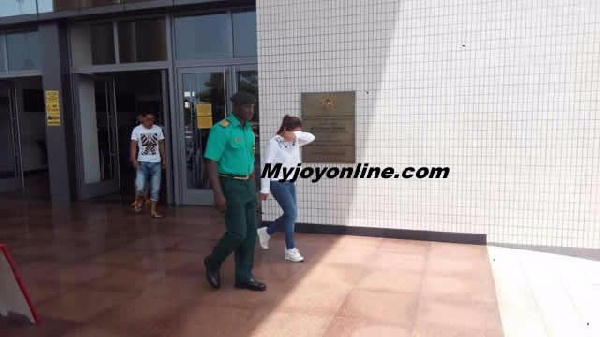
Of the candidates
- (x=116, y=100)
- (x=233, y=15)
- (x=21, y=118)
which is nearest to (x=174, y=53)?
(x=233, y=15)

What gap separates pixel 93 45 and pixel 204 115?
270cm

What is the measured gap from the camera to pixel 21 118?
35.9ft

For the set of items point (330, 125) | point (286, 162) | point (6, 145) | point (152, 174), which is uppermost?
point (330, 125)

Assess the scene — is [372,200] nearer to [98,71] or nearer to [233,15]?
[233,15]

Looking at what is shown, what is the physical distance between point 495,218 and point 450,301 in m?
1.89

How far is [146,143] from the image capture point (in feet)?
25.2

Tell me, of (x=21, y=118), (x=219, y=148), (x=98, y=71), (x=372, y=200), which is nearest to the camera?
(x=219, y=148)

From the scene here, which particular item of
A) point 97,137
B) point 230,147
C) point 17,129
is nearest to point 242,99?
point 230,147

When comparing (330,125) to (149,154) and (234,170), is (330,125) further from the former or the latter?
(149,154)

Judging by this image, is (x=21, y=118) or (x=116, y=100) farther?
(x=21, y=118)

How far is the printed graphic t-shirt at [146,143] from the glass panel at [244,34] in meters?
1.81

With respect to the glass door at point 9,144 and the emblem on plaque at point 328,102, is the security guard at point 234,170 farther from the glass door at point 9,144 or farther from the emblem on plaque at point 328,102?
the glass door at point 9,144

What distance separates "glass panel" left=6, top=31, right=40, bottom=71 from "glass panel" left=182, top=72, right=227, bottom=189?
3.14m

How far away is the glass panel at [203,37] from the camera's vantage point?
313 inches
